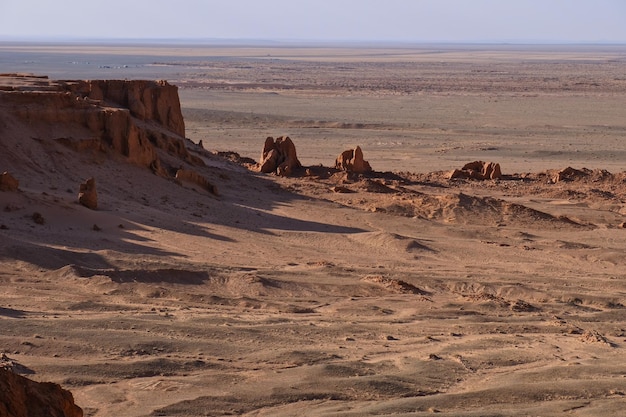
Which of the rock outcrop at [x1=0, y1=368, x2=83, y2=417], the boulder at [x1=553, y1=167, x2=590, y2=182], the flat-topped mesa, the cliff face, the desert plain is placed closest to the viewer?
the rock outcrop at [x1=0, y1=368, x2=83, y2=417]

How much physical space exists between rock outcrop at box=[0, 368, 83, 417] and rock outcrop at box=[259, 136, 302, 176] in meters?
18.5

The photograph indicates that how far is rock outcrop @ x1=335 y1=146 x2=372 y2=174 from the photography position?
24.9 metres

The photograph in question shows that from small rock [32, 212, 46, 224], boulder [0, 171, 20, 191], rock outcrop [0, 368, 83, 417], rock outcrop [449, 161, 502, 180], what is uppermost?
rock outcrop [0, 368, 83, 417]

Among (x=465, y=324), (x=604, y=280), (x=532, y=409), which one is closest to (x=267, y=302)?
(x=465, y=324)

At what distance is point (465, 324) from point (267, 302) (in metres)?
2.17

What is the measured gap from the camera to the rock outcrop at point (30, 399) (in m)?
5.70

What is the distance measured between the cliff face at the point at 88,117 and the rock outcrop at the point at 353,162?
3.87 m

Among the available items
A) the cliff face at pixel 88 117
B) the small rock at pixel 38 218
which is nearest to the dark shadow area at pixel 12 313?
the small rock at pixel 38 218

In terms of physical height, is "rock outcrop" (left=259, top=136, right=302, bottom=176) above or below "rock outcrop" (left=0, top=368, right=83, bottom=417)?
below

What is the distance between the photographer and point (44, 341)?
8492 millimetres

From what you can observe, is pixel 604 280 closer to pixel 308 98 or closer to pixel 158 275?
pixel 158 275

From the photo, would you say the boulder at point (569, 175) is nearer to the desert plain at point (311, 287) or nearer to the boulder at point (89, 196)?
the desert plain at point (311, 287)

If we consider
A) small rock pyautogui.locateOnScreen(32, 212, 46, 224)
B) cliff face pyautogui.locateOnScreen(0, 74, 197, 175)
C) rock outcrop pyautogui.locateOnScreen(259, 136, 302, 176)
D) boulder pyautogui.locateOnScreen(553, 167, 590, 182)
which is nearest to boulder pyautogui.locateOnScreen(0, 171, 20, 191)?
small rock pyautogui.locateOnScreen(32, 212, 46, 224)

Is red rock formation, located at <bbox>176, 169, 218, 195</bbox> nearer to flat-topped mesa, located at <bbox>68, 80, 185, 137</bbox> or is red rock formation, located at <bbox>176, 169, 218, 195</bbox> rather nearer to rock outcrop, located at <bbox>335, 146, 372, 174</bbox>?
flat-topped mesa, located at <bbox>68, 80, 185, 137</bbox>
